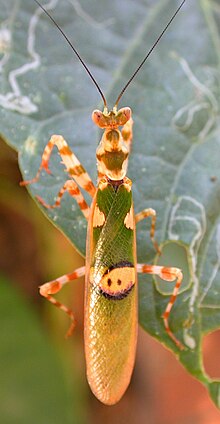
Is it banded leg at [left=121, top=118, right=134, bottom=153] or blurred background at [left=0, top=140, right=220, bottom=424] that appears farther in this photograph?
blurred background at [left=0, top=140, right=220, bottom=424]

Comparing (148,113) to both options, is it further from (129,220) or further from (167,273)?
(167,273)

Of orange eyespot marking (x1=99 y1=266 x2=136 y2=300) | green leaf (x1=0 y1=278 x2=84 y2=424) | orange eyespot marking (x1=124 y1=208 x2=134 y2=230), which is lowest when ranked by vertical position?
green leaf (x1=0 y1=278 x2=84 y2=424)

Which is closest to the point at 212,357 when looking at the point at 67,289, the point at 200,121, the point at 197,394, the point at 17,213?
the point at 197,394

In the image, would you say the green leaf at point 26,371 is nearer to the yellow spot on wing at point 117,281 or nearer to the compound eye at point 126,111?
the yellow spot on wing at point 117,281

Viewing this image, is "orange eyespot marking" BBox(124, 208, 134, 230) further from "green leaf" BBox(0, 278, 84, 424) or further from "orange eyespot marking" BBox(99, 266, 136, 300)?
"green leaf" BBox(0, 278, 84, 424)

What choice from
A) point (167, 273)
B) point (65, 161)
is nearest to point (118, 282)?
point (167, 273)

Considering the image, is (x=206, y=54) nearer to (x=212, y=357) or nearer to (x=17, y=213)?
(x=17, y=213)

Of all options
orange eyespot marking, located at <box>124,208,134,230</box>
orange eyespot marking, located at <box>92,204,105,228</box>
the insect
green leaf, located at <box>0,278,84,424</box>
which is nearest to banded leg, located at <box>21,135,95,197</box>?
the insect

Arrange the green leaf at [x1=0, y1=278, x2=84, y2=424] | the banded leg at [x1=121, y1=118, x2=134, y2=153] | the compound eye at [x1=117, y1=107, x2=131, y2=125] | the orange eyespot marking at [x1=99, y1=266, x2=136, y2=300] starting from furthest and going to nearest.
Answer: the green leaf at [x1=0, y1=278, x2=84, y2=424]
the banded leg at [x1=121, y1=118, x2=134, y2=153]
the compound eye at [x1=117, y1=107, x2=131, y2=125]
the orange eyespot marking at [x1=99, y1=266, x2=136, y2=300]

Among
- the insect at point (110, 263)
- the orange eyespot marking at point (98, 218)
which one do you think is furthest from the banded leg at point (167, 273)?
the orange eyespot marking at point (98, 218)
